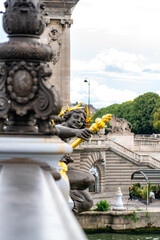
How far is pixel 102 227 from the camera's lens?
2928cm

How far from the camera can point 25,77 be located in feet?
9.91

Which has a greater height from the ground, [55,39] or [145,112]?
[55,39]

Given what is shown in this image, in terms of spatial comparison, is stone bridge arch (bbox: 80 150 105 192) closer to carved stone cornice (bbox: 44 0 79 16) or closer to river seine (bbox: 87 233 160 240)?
carved stone cornice (bbox: 44 0 79 16)

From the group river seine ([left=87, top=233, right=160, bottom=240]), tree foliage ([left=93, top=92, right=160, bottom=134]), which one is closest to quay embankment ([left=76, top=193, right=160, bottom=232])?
river seine ([left=87, top=233, right=160, bottom=240])

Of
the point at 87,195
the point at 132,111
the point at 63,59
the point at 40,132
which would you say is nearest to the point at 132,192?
the point at 63,59

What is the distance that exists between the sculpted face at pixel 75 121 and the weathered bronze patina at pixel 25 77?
2831 millimetres

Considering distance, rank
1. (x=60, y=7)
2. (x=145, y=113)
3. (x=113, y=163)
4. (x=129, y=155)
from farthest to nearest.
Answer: (x=145, y=113) < (x=113, y=163) < (x=129, y=155) < (x=60, y=7)

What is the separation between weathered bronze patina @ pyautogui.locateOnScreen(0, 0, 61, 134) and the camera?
3.02m

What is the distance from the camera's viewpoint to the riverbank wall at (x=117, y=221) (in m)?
29.1

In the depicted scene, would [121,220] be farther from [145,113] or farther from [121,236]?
[145,113]

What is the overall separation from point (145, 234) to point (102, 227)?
2.01 meters

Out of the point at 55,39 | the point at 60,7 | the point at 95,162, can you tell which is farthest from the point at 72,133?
the point at 55,39

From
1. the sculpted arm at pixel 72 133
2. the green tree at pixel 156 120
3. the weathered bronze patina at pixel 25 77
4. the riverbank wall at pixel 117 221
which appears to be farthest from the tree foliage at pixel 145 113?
the weathered bronze patina at pixel 25 77

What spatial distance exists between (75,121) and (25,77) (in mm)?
3135
